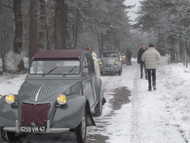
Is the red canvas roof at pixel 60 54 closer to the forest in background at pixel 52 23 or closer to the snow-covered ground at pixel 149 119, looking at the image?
the snow-covered ground at pixel 149 119

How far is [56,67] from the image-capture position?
34.0ft

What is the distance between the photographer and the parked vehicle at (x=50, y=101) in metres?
8.34

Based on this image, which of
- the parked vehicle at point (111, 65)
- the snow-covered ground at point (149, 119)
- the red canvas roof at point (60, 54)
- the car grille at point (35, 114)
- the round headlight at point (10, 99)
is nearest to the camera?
the car grille at point (35, 114)

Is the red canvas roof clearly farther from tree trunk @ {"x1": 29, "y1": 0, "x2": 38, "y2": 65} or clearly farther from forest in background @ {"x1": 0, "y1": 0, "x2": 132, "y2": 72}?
tree trunk @ {"x1": 29, "y1": 0, "x2": 38, "y2": 65}

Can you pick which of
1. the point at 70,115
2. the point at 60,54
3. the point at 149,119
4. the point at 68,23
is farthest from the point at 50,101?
the point at 68,23

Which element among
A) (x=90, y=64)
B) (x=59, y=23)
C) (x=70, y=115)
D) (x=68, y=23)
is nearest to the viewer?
(x=70, y=115)

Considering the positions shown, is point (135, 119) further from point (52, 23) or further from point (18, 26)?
point (52, 23)

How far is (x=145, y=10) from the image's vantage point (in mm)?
51031

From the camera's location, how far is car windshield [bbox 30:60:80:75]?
10273 millimetres

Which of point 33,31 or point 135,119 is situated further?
point 33,31

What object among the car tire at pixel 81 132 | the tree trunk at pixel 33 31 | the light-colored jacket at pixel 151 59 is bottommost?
the car tire at pixel 81 132

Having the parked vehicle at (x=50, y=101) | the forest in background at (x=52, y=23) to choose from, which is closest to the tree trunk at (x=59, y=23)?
the forest in background at (x=52, y=23)

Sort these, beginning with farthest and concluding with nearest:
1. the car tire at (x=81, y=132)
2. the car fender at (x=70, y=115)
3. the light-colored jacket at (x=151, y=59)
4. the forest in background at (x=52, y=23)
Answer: the forest in background at (x=52, y=23) → the light-colored jacket at (x=151, y=59) → the car tire at (x=81, y=132) → the car fender at (x=70, y=115)

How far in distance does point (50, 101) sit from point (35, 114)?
42cm
